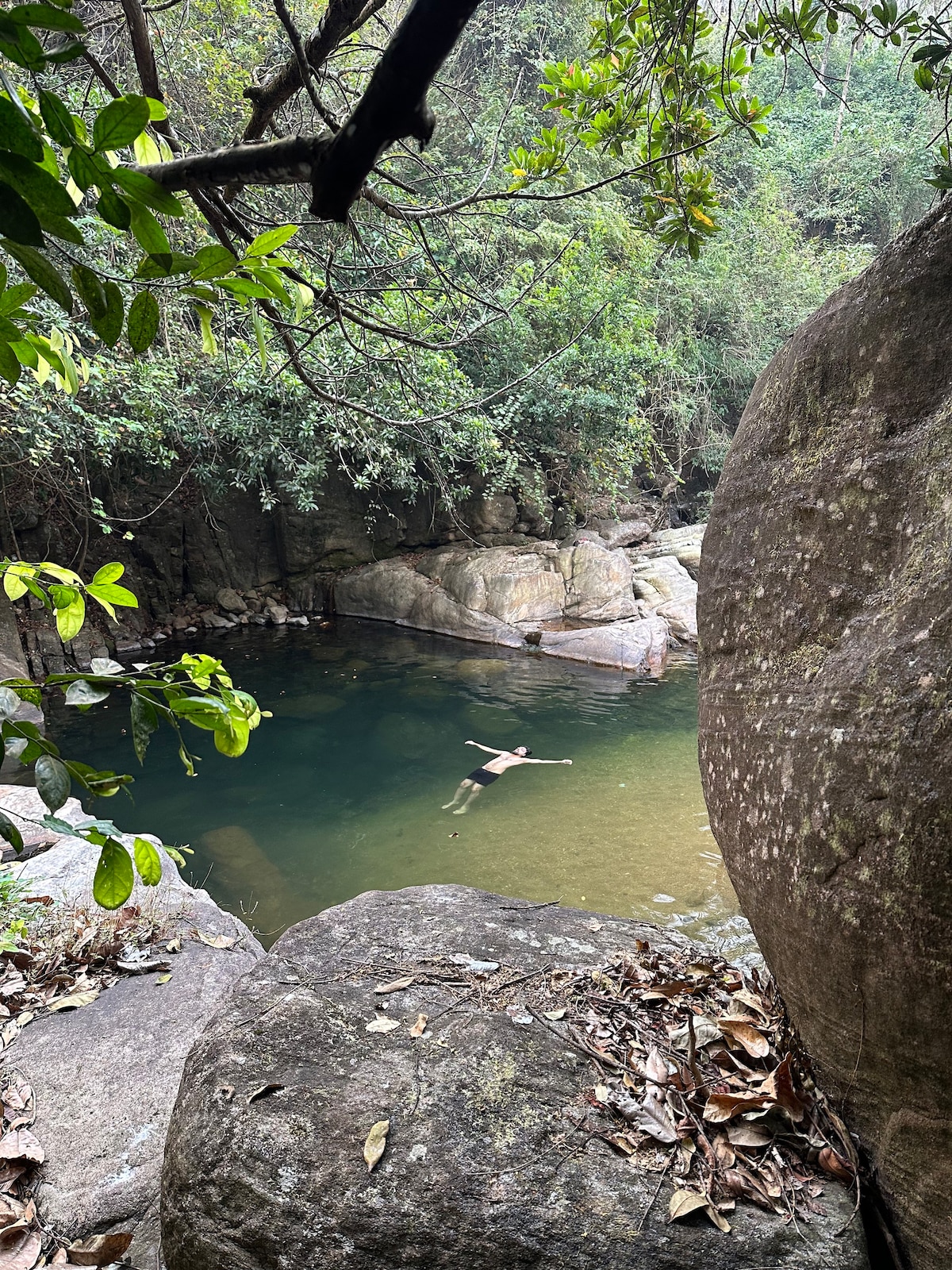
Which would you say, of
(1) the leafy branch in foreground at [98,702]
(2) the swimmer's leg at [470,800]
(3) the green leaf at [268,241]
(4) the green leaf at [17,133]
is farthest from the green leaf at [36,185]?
(2) the swimmer's leg at [470,800]

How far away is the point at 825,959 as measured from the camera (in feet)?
6.31

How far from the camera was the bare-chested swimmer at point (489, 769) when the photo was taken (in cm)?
750

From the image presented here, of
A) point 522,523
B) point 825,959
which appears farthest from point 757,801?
point 522,523

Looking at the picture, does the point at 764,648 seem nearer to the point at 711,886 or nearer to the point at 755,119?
the point at 755,119

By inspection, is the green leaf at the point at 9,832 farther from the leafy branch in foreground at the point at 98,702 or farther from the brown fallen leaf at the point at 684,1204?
the brown fallen leaf at the point at 684,1204

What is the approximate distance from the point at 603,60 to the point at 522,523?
42.2 feet

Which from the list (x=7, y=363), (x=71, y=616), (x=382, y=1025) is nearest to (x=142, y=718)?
(x=71, y=616)

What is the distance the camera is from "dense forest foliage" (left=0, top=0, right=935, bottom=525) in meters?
3.85

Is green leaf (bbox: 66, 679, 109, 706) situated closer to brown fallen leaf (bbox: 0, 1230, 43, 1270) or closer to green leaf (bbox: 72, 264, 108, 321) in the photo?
green leaf (bbox: 72, 264, 108, 321)

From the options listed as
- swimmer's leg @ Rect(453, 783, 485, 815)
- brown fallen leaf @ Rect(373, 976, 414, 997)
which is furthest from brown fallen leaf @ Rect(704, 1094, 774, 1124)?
swimmer's leg @ Rect(453, 783, 485, 815)

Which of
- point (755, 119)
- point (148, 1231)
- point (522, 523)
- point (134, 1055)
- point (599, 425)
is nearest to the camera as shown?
point (148, 1231)

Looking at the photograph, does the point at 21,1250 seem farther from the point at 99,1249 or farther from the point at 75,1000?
the point at 75,1000

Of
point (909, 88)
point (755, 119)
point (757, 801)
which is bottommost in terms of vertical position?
point (757, 801)

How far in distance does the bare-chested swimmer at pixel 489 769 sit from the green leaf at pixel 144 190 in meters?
6.79
